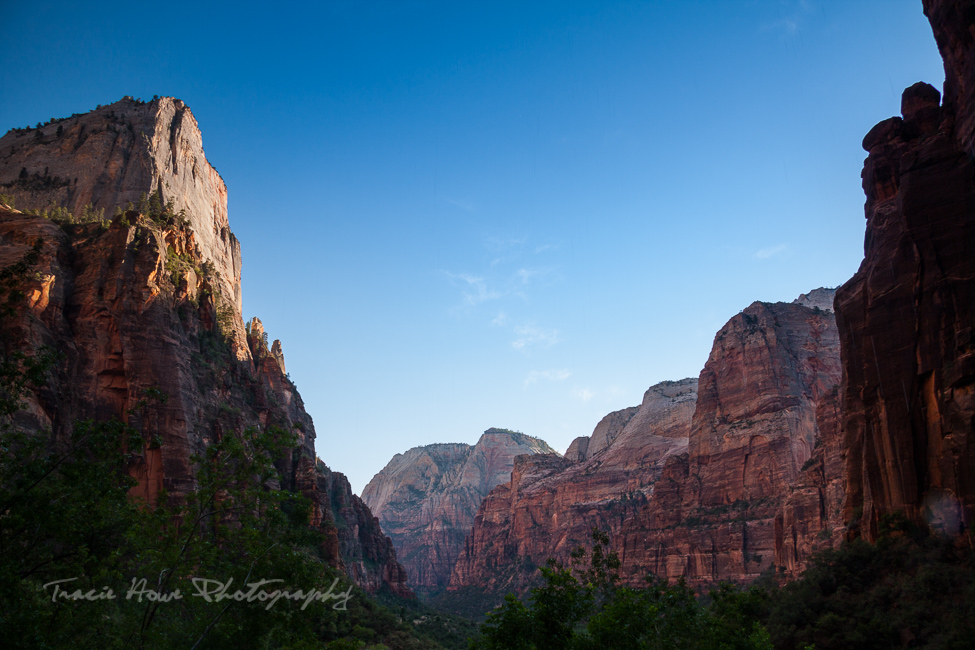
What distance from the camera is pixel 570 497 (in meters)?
134

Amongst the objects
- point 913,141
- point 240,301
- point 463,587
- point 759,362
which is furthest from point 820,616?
point 463,587

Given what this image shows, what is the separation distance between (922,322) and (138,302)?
4923 centimetres

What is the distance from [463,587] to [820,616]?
396 ft

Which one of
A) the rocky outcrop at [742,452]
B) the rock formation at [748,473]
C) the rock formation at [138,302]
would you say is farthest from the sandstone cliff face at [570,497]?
the rock formation at [138,302]

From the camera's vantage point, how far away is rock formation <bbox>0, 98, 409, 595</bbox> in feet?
118

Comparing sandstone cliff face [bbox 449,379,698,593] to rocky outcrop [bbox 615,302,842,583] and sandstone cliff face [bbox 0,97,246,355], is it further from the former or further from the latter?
sandstone cliff face [bbox 0,97,246,355]

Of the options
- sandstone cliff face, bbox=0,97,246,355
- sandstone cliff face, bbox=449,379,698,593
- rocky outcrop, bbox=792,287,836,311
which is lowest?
sandstone cliff face, bbox=449,379,698,593

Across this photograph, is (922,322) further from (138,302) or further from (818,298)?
(818,298)

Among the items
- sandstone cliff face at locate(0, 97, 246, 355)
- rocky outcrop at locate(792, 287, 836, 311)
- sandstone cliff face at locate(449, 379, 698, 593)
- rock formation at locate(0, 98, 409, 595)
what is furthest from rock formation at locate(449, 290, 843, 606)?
sandstone cliff face at locate(0, 97, 246, 355)

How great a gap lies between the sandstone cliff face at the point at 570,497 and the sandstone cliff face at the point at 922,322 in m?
85.0

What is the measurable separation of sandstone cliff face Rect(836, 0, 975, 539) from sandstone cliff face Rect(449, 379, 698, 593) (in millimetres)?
84961

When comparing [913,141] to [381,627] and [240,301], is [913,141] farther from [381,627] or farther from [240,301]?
[240,301]

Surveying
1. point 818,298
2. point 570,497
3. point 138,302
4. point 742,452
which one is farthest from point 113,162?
point 818,298

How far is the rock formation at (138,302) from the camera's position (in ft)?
118
